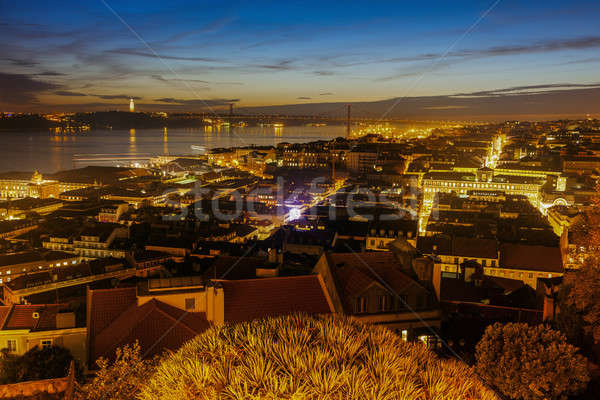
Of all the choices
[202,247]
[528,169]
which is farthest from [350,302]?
[528,169]

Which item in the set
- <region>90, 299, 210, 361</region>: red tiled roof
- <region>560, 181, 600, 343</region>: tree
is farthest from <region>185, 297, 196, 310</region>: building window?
<region>560, 181, 600, 343</region>: tree

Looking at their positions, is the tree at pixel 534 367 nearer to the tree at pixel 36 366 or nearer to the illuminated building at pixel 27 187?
the tree at pixel 36 366

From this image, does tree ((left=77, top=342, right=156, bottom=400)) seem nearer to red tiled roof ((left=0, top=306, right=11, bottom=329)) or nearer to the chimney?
the chimney

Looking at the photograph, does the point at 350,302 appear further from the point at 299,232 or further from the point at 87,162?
the point at 87,162

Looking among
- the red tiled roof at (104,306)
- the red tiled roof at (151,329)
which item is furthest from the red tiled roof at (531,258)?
the red tiled roof at (104,306)

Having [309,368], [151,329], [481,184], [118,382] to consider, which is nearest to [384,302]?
[151,329]

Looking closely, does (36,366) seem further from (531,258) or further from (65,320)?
(531,258)
